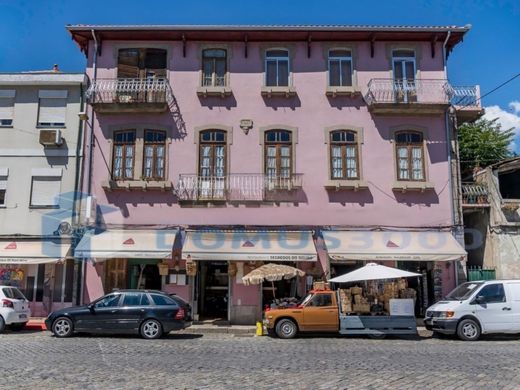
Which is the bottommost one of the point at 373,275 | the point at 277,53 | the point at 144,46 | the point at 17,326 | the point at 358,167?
the point at 17,326

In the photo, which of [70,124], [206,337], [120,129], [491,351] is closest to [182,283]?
[206,337]

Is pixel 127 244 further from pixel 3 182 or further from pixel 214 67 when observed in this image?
pixel 214 67

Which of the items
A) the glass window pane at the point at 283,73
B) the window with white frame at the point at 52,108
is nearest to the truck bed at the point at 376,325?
the glass window pane at the point at 283,73

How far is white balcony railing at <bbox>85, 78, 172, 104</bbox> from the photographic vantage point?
18.5 m

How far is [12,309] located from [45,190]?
17.7ft

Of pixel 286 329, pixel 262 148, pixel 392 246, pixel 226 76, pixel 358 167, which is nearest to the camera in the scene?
pixel 286 329

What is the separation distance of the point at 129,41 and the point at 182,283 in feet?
32.9

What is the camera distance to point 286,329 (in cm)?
1417

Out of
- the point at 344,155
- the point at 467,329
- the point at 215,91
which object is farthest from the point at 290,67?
the point at 467,329

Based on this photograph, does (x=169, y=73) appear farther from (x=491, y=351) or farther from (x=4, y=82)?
(x=491, y=351)

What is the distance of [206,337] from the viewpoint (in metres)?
14.5

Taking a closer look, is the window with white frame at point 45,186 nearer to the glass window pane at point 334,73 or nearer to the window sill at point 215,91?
the window sill at point 215,91

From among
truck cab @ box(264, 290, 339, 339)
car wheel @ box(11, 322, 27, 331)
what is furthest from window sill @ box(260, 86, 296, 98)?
car wheel @ box(11, 322, 27, 331)

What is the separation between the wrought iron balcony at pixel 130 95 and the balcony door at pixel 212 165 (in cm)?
211
